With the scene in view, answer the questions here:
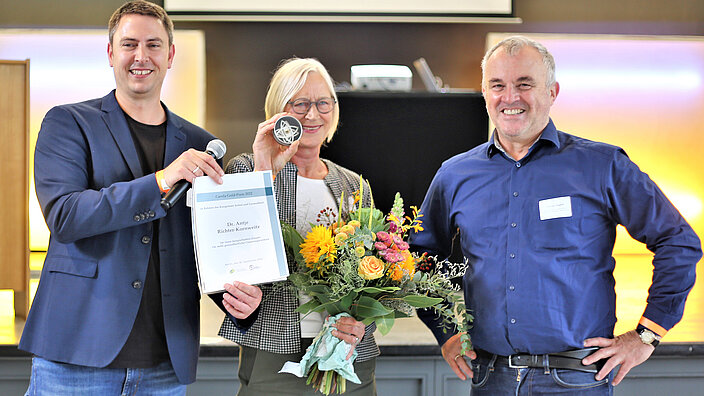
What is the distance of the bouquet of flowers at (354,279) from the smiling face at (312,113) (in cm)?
30

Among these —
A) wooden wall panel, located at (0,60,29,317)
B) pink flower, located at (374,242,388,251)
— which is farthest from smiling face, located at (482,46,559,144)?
wooden wall panel, located at (0,60,29,317)

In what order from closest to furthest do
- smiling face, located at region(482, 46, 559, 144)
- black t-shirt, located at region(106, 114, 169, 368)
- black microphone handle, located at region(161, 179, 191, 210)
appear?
1. black microphone handle, located at region(161, 179, 191, 210)
2. black t-shirt, located at region(106, 114, 169, 368)
3. smiling face, located at region(482, 46, 559, 144)

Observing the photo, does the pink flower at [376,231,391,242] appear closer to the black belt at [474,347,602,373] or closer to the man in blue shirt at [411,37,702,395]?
the man in blue shirt at [411,37,702,395]

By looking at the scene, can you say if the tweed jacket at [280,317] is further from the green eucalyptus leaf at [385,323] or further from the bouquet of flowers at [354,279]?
the green eucalyptus leaf at [385,323]

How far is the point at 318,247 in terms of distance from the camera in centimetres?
187

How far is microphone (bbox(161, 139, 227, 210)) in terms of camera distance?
1796 millimetres

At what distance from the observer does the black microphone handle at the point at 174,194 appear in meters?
1.79

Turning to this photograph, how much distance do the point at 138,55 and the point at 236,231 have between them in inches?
22.5

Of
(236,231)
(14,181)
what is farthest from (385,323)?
(14,181)

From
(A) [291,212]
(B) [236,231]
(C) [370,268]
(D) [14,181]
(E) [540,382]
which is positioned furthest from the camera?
(D) [14,181]

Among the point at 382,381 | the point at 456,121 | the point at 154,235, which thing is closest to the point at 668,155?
the point at 456,121

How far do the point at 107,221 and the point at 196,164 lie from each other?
274mm

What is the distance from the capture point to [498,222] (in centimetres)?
214

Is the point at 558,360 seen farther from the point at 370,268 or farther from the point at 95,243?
the point at 95,243
